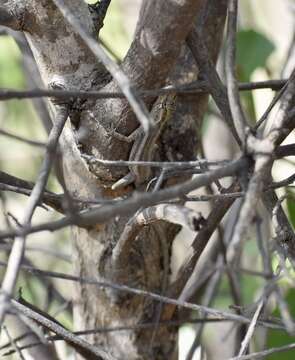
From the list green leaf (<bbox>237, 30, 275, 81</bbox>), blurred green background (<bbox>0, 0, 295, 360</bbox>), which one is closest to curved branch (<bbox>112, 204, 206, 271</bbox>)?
blurred green background (<bbox>0, 0, 295, 360</bbox>)

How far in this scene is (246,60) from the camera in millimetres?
1527

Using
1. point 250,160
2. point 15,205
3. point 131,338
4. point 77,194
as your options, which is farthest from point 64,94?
point 15,205

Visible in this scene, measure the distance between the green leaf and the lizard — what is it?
0.50m

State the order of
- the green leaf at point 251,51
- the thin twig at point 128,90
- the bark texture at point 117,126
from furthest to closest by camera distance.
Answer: the green leaf at point 251,51, the bark texture at point 117,126, the thin twig at point 128,90

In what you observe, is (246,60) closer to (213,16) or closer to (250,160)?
(213,16)

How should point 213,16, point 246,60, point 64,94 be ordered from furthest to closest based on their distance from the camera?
point 246,60, point 213,16, point 64,94

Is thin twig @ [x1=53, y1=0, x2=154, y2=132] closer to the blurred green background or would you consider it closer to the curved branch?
the curved branch

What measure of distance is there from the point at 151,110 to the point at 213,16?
1.05 feet

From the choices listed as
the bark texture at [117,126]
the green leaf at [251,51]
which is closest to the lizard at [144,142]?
the bark texture at [117,126]

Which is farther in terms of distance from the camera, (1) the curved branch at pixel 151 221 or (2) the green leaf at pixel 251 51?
(2) the green leaf at pixel 251 51

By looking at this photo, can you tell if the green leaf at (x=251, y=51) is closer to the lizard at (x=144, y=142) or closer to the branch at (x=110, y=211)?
the lizard at (x=144, y=142)

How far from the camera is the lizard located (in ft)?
2.97

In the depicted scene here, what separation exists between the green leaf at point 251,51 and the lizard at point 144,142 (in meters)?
0.50

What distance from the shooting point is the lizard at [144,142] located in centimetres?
90
